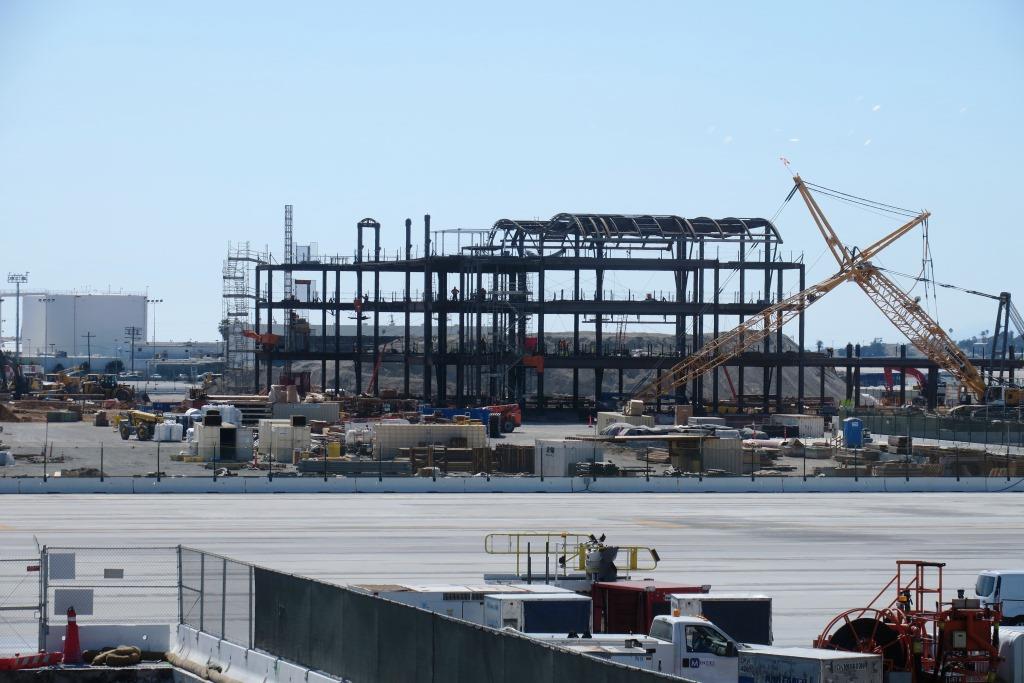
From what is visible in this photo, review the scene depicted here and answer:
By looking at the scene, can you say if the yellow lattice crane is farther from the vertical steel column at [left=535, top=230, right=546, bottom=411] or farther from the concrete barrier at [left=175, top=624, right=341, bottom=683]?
the concrete barrier at [left=175, top=624, right=341, bottom=683]

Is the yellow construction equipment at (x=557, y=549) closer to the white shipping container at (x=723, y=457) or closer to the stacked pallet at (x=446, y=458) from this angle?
the stacked pallet at (x=446, y=458)

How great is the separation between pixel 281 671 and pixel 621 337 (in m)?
123

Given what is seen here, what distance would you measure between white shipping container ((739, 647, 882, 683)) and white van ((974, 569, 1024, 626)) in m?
9.07

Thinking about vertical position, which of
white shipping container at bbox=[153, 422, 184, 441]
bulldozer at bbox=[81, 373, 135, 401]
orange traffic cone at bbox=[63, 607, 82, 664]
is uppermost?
bulldozer at bbox=[81, 373, 135, 401]

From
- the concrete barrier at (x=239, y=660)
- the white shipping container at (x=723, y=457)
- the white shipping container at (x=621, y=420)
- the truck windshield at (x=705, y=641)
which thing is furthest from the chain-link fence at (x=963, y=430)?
the truck windshield at (x=705, y=641)

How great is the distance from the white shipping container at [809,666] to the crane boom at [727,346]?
346ft

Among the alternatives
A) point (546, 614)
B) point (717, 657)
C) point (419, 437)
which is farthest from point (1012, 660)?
Result: point (419, 437)

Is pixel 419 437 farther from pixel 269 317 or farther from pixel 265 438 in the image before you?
pixel 269 317

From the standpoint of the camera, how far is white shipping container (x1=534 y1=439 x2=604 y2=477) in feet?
216

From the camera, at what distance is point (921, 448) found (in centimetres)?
8000

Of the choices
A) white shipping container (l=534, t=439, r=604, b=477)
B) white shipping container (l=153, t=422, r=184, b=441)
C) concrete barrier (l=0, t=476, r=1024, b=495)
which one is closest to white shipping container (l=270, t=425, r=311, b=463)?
white shipping container (l=534, t=439, r=604, b=477)

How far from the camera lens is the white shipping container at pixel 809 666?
766 inches

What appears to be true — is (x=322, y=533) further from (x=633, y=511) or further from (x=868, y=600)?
(x=868, y=600)

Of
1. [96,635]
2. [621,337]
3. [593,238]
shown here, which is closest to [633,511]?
[96,635]
